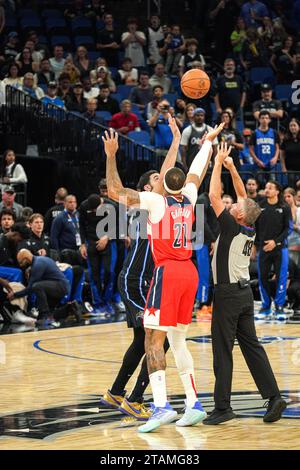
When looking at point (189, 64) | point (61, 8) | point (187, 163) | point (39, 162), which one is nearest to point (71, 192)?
point (39, 162)

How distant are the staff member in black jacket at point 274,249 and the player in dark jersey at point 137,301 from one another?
7985 millimetres

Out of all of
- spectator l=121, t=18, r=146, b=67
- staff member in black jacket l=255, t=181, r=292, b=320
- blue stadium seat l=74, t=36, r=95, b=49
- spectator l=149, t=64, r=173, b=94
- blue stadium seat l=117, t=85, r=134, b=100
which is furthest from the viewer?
blue stadium seat l=74, t=36, r=95, b=49

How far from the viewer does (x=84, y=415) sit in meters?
9.20

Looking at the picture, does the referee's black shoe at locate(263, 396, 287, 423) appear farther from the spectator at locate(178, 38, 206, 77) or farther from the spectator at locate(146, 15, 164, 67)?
the spectator at locate(146, 15, 164, 67)

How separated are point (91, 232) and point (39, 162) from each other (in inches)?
148

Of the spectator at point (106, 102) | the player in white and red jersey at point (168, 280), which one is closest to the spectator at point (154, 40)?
the spectator at point (106, 102)

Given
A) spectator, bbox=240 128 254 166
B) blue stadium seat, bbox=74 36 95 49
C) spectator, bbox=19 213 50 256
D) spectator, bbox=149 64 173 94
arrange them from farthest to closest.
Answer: blue stadium seat, bbox=74 36 95 49 → spectator, bbox=149 64 173 94 → spectator, bbox=240 128 254 166 → spectator, bbox=19 213 50 256

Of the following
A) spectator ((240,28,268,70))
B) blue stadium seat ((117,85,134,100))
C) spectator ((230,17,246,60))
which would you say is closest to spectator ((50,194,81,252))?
blue stadium seat ((117,85,134,100))

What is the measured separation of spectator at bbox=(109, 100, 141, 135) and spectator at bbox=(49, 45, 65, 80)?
269cm

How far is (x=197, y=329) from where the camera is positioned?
1628 centimetres

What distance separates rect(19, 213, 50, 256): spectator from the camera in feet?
56.1

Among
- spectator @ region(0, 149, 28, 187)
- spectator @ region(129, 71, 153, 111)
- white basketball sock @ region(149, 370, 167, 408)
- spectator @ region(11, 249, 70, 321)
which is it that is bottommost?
white basketball sock @ region(149, 370, 167, 408)

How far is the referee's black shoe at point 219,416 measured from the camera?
8.83 m

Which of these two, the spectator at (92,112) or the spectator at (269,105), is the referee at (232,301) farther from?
the spectator at (269,105)
